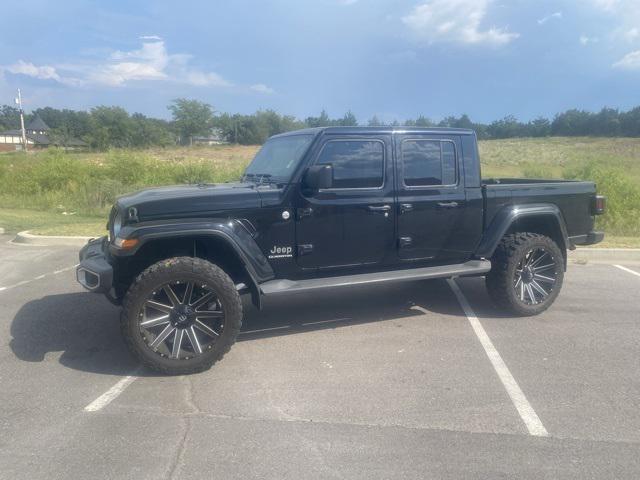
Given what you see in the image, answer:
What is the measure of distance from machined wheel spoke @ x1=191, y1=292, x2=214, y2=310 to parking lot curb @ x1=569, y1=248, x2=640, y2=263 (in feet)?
22.8

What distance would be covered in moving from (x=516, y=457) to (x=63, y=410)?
3037 millimetres

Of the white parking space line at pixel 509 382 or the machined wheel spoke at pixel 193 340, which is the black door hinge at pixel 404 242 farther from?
the machined wheel spoke at pixel 193 340

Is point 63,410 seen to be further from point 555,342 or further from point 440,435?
point 555,342

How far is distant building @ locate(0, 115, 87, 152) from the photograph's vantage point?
73.4 meters

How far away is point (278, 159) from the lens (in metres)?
5.86

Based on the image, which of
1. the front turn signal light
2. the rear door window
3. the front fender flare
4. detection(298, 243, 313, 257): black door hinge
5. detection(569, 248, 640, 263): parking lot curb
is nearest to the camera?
the front turn signal light

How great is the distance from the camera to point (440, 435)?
3.75m

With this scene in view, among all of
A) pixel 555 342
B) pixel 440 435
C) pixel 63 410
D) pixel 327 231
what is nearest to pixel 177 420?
pixel 63 410

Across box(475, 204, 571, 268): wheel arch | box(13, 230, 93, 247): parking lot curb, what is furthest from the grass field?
box(475, 204, 571, 268): wheel arch

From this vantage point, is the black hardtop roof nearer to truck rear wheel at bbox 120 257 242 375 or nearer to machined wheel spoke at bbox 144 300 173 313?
truck rear wheel at bbox 120 257 242 375

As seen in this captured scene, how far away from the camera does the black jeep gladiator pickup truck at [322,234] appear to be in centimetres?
473

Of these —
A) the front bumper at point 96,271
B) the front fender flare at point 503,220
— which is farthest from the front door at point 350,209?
the front bumper at point 96,271

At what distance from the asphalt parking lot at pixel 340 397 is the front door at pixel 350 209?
0.84 meters

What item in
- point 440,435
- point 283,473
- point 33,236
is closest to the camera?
point 283,473
